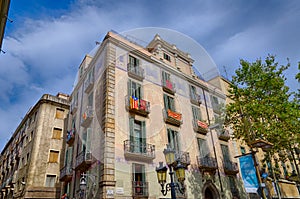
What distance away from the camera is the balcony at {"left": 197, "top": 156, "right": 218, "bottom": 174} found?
14.3 meters

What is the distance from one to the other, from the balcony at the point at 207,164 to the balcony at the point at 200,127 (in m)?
1.92

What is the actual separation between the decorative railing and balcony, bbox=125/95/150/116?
5005 millimetres

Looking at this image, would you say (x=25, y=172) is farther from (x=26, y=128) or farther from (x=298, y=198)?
(x=298, y=198)

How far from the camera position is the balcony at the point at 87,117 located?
12.6 m

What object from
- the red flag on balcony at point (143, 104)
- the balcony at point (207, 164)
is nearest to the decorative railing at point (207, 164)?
the balcony at point (207, 164)

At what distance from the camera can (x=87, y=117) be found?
12.6m

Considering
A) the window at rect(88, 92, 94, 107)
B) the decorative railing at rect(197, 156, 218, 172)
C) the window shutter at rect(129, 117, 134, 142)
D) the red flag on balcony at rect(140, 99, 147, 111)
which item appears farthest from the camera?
the decorative railing at rect(197, 156, 218, 172)

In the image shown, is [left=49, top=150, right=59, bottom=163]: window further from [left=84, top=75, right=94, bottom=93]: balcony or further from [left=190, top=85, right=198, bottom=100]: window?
[left=190, top=85, right=198, bottom=100]: window

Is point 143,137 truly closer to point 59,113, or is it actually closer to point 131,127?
point 131,127

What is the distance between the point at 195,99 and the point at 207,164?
4.98 meters

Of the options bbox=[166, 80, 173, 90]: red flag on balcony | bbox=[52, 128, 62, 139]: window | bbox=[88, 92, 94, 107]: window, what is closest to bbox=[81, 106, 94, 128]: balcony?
bbox=[88, 92, 94, 107]: window

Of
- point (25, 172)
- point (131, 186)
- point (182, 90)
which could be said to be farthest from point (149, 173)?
point (25, 172)

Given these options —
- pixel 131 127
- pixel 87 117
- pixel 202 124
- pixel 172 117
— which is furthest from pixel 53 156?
pixel 202 124

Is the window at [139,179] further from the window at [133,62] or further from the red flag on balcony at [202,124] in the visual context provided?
the window at [133,62]
